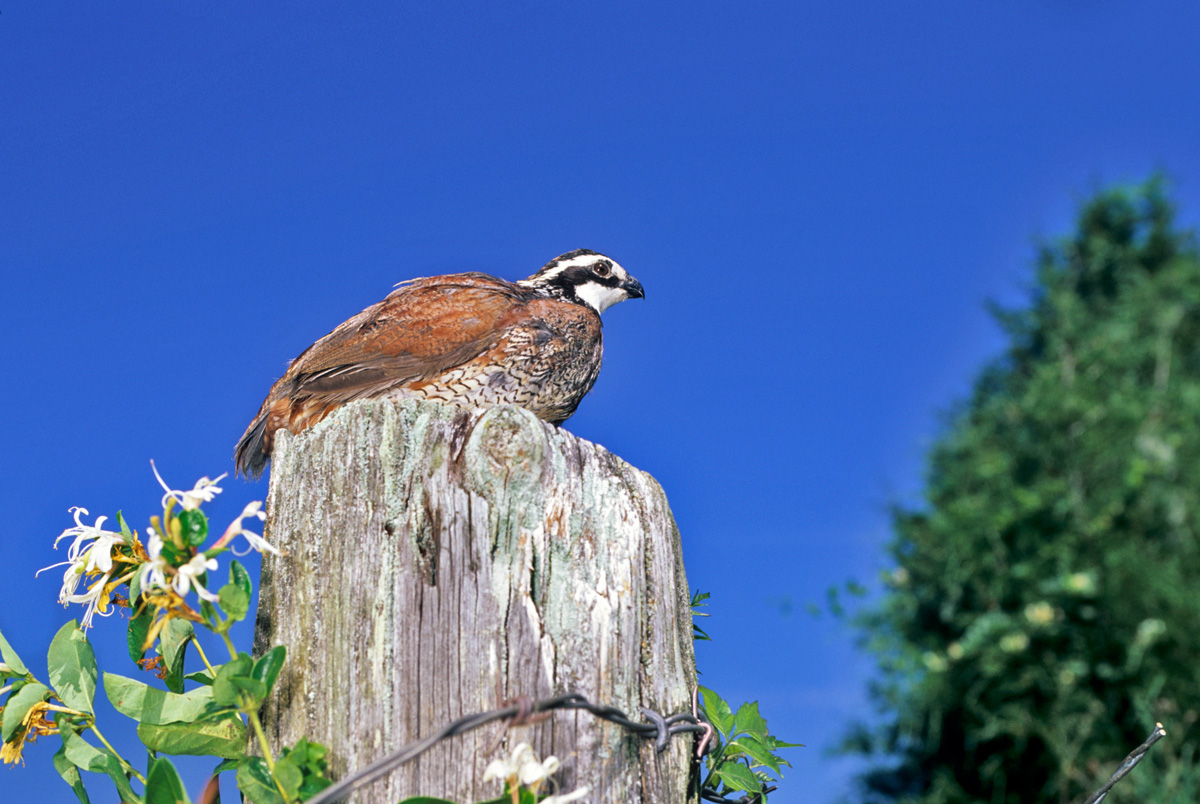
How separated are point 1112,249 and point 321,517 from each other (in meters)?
12.6

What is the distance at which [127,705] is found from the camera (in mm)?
1777

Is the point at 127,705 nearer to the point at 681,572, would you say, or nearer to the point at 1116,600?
the point at 681,572

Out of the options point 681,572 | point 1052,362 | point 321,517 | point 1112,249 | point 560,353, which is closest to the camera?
point 321,517

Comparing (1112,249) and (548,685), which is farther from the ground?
(1112,249)

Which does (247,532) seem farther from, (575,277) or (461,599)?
(575,277)

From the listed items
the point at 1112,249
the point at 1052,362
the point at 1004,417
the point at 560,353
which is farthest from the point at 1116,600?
the point at 560,353

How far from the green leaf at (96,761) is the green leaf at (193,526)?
1.88 feet

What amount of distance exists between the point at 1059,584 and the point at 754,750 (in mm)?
8535

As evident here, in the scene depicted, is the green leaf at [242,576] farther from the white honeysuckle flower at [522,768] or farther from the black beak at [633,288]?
the black beak at [633,288]

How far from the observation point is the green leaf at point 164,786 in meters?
1.63

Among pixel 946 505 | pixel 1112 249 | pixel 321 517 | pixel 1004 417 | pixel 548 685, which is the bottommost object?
pixel 548 685

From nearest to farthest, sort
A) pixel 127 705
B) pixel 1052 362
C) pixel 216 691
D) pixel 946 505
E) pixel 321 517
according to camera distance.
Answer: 1. pixel 216 691
2. pixel 127 705
3. pixel 321 517
4. pixel 946 505
5. pixel 1052 362

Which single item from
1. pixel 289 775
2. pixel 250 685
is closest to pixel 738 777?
pixel 289 775

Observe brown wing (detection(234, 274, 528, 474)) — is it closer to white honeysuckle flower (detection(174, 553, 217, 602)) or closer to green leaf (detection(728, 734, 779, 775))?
white honeysuckle flower (detection(174, 553, 217, 602))
